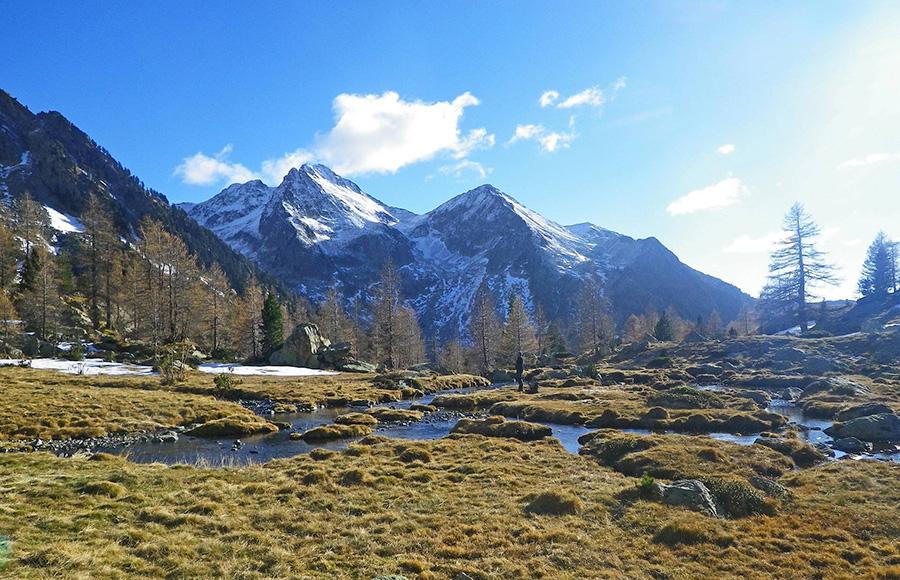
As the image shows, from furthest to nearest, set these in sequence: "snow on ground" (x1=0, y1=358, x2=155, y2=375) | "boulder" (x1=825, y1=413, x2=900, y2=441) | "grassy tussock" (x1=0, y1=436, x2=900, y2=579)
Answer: "snow on ground" (x1=0, y1=358, x2=155, y2=375), "boulder" (x1=825, y1=413, x2=900, y2=441), "grassy tussock" (x1=0, y1=436, x2=900, y2=579)

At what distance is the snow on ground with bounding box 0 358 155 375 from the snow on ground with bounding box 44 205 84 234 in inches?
6182

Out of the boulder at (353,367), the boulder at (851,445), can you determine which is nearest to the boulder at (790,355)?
the boulder at (851,445)

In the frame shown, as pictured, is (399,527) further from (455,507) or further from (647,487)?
(647,487)

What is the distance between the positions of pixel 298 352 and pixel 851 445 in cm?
7993

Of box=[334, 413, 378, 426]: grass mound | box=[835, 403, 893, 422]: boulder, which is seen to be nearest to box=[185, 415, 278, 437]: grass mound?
box=[334, 413, 378, 426]: grass mound

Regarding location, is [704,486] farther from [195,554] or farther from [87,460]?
[87,460]

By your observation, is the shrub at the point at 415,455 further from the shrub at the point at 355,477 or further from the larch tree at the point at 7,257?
the larch tree at the point at 7,257

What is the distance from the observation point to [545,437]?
32656 millimetres

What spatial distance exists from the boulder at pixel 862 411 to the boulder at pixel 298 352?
76115 millimetres

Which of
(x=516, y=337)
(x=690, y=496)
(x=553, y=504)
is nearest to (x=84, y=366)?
(x=553, y=504)

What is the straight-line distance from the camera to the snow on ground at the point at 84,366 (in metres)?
53.9

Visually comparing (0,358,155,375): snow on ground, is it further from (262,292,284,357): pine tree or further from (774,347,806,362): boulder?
(774,347,806,362): boulder

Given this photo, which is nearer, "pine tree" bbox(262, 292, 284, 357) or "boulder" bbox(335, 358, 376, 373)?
"boulder" bbox(335, 358, 376, 373)

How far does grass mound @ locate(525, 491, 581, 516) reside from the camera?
666 inches
